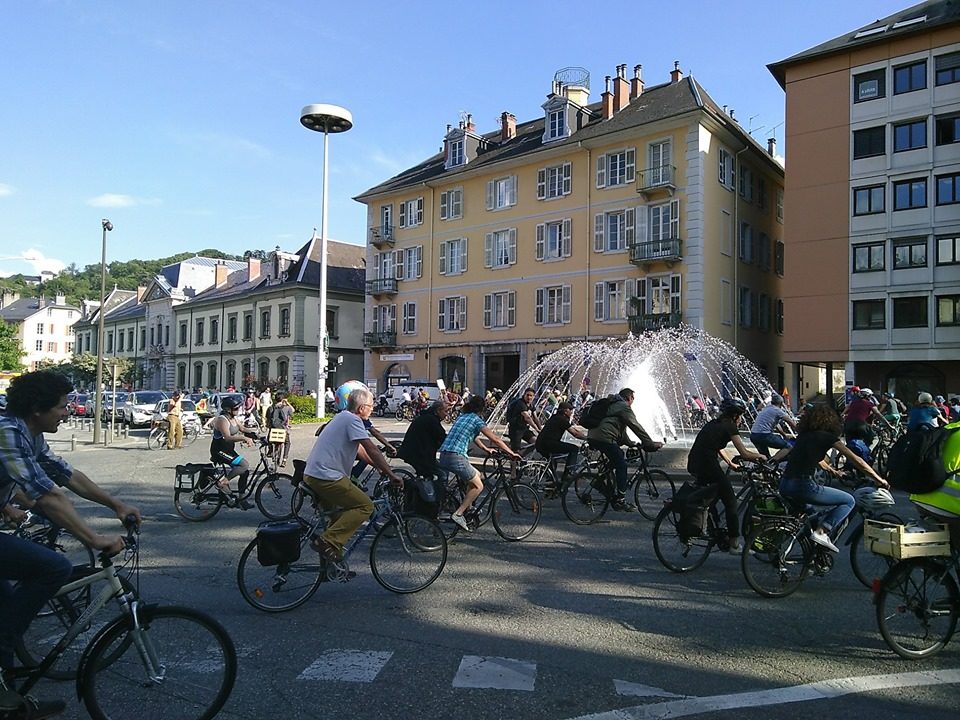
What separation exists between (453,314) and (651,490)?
3363 cm

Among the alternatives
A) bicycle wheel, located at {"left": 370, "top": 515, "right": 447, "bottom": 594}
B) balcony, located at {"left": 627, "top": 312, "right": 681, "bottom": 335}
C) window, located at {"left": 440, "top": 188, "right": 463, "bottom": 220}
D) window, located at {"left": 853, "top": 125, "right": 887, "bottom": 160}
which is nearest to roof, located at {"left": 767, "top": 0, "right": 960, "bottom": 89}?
window, located at {"left": 853, "top": 125, "right": 887, "bottom": 160}

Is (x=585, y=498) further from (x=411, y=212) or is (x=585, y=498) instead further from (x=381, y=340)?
(x=411, y=212)

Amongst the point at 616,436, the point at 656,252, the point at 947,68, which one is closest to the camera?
the point at 616,436

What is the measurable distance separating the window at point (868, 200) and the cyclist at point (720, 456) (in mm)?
28986

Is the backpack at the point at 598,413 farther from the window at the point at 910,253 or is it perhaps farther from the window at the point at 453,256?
the window at the point at 453,256

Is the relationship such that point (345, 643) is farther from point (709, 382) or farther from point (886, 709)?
point (709, 382)

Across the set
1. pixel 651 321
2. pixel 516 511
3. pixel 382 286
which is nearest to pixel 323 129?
pixel 382 286

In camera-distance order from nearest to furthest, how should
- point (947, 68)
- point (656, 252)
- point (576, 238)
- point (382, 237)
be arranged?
point (947, 68) < point (656, 252) < point (576, 238) < point (382, 237)

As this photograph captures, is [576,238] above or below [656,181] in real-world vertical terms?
below

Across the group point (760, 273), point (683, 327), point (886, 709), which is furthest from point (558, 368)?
point (886, 709)

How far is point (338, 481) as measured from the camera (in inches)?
249

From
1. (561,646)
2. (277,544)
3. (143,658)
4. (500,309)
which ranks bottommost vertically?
(561,646)

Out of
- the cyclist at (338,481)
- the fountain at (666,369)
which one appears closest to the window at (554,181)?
the fountain at (666,369)

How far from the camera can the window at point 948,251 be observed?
3069 cm
